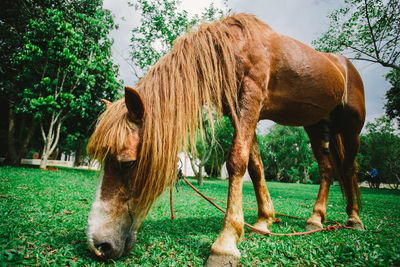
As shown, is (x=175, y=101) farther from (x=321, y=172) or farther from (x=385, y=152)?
(x=385, y=152)

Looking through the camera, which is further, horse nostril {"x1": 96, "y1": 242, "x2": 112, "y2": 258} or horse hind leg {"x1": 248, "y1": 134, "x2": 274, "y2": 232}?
horse hind leg {"x1": 248, "y1": 134, "x2": 274, "y2": 232}

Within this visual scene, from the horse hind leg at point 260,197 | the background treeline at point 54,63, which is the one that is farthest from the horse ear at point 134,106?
the background treeline at point 54,63

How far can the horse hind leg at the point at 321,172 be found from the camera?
2.88 m

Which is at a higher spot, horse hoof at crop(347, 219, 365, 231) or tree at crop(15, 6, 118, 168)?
tree at crop(15, 6, 118, 168)

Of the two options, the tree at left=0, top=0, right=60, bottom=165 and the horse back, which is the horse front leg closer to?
the horse back

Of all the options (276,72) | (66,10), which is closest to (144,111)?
(276,72)

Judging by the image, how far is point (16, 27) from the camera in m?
10.8

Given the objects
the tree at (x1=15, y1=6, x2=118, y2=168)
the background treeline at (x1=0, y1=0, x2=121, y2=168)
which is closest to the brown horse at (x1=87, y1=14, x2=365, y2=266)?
the background treeline at (x1=0, y1=0, x2=121, y2=168)

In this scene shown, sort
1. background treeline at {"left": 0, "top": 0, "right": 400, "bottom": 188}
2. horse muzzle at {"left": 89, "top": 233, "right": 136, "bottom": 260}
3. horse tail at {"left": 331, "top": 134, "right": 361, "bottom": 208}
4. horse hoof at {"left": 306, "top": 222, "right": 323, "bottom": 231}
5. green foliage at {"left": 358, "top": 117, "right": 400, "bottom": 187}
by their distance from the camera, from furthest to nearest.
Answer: green foliage at {"left": 358, "top": 117, "right": 400, "bottom": 187}
background treeline at {"left": 0, "top": 0, "right": 400, "bottom": 188}
horse tail at {"left": 331, "top": 134, "right": 361, "bottom": 208}
horse hoof at {"left": 306, "top": 222, "right": 323, "bottom": 231}
horse muzzle at {"left": 89, "top": 233, "right": 136, "bottom": 260}

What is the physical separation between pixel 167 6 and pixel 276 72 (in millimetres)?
13678

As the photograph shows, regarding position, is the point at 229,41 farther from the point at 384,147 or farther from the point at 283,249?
the point at 384,147

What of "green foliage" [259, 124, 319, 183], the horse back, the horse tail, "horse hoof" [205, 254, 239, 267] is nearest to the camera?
"horse hoof" [205, 254, 239, 267]

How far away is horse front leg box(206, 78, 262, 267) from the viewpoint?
4.78ft

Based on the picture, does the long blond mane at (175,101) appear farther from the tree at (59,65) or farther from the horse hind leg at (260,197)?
the tree at (59,65)
